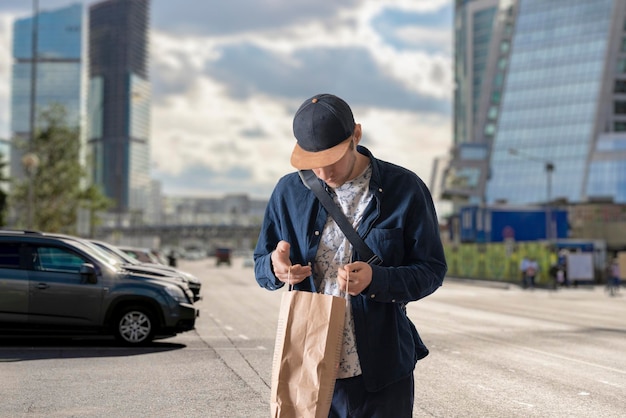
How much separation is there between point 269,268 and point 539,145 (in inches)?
4948

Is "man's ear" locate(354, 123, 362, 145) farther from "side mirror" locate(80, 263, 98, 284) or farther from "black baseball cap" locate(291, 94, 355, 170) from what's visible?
"side mirror" locate(80, 263, 98, 284)

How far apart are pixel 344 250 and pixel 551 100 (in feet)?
410

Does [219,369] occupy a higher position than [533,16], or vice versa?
[533,16]

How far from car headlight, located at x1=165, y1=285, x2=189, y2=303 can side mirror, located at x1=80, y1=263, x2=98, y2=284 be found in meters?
1.16

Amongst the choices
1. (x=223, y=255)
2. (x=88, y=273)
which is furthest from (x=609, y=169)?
(x=88, y=273)

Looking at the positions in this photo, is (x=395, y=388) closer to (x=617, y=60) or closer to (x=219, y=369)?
(x=219, y=369)

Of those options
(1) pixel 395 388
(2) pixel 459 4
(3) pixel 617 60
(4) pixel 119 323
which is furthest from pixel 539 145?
(1) pixel 395 388

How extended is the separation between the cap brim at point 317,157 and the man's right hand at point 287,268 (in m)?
0.33

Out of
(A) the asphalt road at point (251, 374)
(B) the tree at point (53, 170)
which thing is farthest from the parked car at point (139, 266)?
(B) the tree at point (53, 170)

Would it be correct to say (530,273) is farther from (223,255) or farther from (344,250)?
(223,255)

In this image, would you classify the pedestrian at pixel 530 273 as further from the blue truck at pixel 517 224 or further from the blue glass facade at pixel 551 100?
the blue glass facade at pixel 551 100

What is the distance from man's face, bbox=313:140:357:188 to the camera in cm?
395

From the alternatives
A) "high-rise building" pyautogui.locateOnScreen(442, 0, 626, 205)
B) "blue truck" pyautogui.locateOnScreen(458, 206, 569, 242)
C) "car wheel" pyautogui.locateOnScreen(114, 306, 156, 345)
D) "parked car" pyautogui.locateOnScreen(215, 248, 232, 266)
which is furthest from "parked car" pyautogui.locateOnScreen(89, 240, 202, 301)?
"high-rise building" pyautogui.locateOnScreen(442, 0, 626, 205)

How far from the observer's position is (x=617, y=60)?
118812 mm
